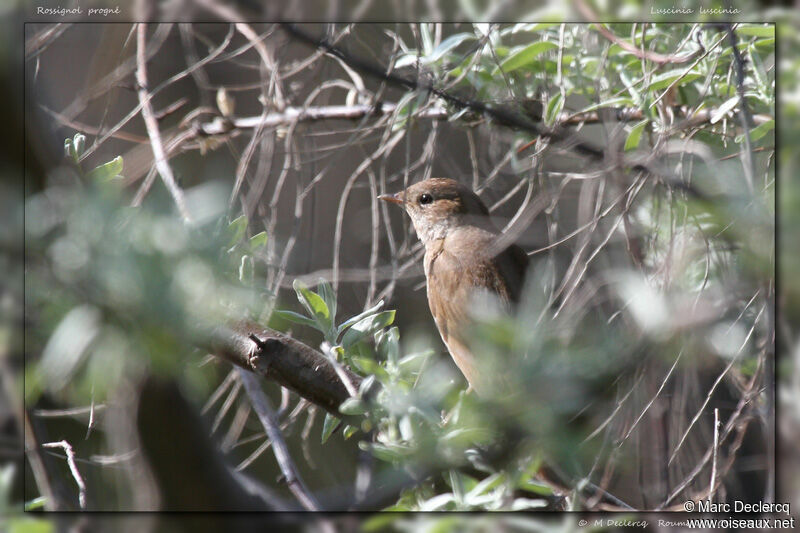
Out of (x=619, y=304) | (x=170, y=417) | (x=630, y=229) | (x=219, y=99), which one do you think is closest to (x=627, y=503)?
(x=619, y=304)

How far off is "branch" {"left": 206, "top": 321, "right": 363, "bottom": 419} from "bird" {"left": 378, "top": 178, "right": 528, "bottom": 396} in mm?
521

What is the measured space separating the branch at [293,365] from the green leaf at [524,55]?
3.23ft

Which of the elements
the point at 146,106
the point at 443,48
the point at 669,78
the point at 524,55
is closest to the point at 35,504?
the point at 146,106

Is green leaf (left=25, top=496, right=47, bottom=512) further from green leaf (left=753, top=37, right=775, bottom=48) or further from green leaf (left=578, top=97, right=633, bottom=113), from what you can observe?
green leaf (left=753, top=37, right=775, bottom=48)

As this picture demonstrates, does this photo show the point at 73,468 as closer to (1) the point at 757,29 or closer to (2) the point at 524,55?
(2) the point at 524,55

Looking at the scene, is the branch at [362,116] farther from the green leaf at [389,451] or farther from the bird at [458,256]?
the green leaf at [389,451]

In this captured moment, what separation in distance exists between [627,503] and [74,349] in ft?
4.59

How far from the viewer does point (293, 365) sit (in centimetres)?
180

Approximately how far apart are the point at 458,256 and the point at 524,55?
85cm

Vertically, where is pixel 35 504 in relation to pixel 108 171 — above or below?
below

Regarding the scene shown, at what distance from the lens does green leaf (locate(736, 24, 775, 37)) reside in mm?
1850

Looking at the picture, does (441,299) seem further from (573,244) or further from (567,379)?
(567,379)

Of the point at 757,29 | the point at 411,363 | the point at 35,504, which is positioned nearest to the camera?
the point at 35,504

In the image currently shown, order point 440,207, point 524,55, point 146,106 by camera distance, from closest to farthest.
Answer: point 524,55 < point 146,106 < point 440,207
